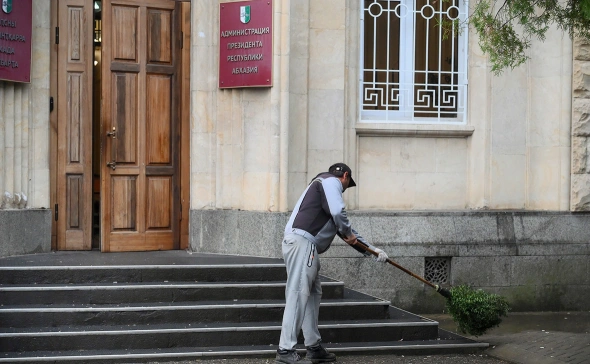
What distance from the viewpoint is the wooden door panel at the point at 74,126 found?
12312 mm

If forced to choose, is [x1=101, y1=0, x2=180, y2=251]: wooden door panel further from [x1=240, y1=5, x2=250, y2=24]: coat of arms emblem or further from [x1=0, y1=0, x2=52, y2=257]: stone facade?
[x1=240, y1=5, x2=250, y2=24]: coat of arms emblem

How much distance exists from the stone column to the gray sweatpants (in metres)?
5.06

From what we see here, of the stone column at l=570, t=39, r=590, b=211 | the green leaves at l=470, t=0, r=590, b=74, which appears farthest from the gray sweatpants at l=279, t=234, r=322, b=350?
the stone column at l=570, t=39, r=590, b=211

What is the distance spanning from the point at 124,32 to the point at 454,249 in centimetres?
504

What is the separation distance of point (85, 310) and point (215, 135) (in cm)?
346

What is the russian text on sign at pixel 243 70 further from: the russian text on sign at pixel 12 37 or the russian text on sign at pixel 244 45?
Answer: the russian text on sign at pixel 12 37

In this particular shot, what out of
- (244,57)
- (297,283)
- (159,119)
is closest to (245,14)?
(244,57)

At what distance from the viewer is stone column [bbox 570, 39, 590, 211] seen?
12789 millimetres

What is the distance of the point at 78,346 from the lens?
9383mm

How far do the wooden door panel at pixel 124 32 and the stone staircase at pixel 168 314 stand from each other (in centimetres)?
274

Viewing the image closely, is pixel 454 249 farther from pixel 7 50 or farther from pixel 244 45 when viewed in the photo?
pixel 7 50

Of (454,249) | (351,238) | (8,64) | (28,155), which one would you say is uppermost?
(8,64)

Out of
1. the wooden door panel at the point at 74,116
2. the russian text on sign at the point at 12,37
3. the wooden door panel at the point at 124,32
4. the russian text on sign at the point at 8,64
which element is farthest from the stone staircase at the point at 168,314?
the wooden door panel at the point at 124,32

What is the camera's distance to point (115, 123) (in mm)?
12422
